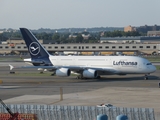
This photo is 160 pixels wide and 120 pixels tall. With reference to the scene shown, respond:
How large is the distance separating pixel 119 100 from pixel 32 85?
19.9 meters

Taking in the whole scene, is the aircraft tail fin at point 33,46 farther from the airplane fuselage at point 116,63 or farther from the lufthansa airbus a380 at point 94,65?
the airplane fuselage at point 116,63

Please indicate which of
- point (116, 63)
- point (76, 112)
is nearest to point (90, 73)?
point (116, 63)

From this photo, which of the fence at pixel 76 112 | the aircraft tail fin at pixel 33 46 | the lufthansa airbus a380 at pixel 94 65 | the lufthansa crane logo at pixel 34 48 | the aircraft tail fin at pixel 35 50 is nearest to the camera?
the fence at pixel 76 112

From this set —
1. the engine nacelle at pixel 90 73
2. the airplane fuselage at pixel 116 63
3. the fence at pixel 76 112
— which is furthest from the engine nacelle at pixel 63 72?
the fence at pixel 76 112

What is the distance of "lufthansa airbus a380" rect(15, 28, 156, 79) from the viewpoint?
73125 millimetres

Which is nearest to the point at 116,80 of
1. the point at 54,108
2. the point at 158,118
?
the point at 158,118

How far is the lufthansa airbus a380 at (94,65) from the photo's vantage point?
240 ft

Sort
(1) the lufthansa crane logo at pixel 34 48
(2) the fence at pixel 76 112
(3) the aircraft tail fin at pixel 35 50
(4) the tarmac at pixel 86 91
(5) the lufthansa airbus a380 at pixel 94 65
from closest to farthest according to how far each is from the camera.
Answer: (2) the fence at pixel 76 112 < (4) the tarmac at pixel 86 91 < (5) the lufthansa airbus a380 at pixel 94 65 < (3) the aircraft tail fin at pixel 35 50 < (1) the lufthansa crane logo at pixel 34 48

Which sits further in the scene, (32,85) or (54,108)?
(32,85)

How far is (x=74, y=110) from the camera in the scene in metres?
33.4

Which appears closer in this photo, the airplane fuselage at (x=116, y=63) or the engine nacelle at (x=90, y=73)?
the airplane fuselage at (x=116, y=63)

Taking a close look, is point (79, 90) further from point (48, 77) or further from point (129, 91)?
point (48, 77)

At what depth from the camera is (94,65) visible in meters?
76.2

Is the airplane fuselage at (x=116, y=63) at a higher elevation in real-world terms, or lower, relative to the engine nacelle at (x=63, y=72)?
higher
